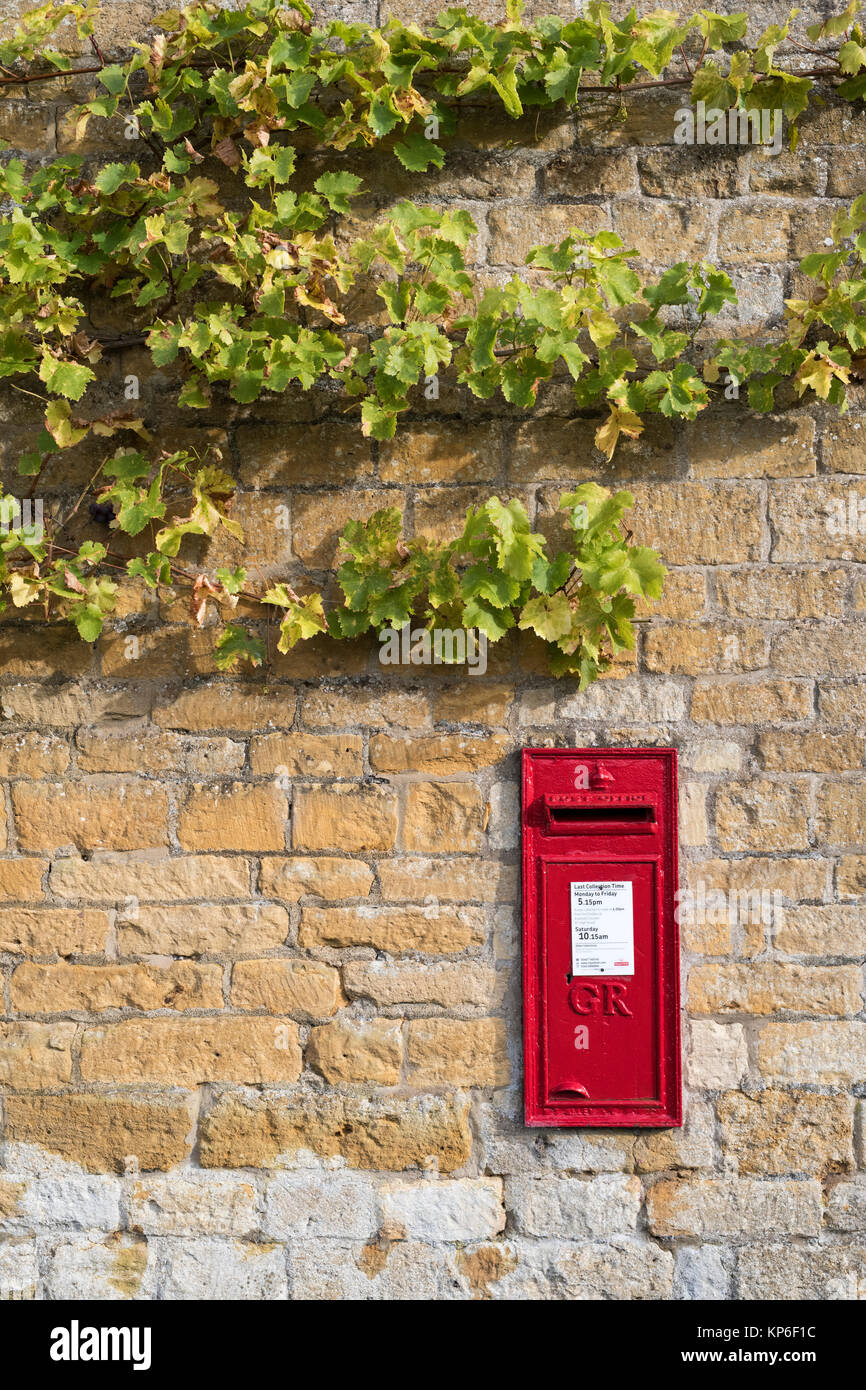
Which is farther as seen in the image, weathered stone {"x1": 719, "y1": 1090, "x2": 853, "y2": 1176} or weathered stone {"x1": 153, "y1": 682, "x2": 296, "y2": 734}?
weathered stone {"x1": 153, "y1": 682, "x2": 296, "y2": 734}

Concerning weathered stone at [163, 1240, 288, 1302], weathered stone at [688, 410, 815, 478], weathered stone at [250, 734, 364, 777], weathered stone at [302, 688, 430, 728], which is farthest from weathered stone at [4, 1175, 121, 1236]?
weathered stone at [688, 410, 815, 478]

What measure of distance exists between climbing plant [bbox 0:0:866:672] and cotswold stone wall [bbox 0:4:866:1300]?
0.10 m

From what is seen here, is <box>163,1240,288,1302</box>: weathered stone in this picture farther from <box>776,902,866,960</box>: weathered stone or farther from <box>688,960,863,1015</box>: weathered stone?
<box>776,902,866,960</box>: weathered stone

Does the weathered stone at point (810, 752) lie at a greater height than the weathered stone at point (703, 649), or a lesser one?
lesser

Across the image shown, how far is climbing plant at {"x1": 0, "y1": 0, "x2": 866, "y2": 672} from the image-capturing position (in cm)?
277

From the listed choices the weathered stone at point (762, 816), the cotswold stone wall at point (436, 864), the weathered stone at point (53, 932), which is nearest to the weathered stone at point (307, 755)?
the cotswold stone wall at point (436, 864)

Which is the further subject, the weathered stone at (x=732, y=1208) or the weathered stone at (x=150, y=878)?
the weathered stone at (x=150, y=878)

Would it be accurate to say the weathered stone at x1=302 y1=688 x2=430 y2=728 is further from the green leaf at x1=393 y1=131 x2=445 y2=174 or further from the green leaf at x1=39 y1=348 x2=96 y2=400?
the green leaf at x1=393 y1=131 x2=445 y2=174

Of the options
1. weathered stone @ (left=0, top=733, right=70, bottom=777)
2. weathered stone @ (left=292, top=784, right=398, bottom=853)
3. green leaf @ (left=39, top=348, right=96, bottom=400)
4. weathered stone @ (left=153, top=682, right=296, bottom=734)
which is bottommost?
weathered stone @ (left=292, top=784, right=398, bottom=853)

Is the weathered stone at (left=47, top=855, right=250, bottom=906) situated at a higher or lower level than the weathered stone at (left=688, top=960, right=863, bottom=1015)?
higher

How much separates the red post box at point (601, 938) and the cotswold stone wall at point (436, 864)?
6 cm

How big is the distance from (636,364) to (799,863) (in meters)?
1.37

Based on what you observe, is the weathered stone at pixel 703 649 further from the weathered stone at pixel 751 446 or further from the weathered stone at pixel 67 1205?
the weathered stone at pixel 67 1205

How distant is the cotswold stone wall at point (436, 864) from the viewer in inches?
110
